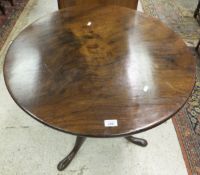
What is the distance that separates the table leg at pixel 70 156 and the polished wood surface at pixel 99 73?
0.52 meters

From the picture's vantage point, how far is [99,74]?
98 centimetres

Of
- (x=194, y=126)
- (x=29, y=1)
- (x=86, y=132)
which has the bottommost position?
(x=194, y=126)

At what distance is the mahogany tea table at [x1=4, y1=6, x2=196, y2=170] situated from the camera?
818mm

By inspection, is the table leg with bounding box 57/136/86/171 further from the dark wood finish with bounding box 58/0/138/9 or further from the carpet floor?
the dark wood finish with bounding box 58/0/138/9

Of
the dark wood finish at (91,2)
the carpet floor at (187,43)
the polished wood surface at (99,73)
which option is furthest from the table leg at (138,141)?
the dark wood finish at (91,2)

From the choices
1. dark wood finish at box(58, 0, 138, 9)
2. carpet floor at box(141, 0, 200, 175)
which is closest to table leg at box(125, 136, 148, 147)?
carpet floor at box(141, 0, 200, 175)

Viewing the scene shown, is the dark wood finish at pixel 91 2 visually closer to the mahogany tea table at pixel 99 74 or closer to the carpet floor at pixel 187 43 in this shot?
the mahogany tea table at pixel 99 74

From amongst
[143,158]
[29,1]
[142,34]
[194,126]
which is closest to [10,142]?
[143,158]

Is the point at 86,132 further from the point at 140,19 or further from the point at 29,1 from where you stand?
the point at 29,1

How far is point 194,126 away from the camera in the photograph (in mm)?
1608

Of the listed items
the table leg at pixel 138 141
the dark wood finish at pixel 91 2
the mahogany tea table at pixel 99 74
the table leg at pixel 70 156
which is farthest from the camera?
the dark wood finish at pixel 91 2

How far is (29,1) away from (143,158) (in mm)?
2630

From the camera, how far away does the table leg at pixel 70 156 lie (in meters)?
1.33

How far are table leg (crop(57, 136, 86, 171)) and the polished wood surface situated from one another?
522 mm
